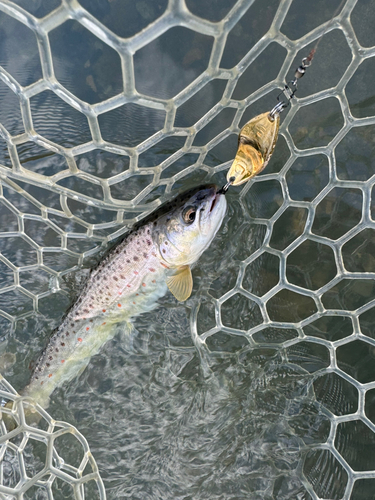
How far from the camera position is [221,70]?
1682 mm

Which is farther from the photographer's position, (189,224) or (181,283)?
(181,283)

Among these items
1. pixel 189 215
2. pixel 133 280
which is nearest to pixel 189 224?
pixel 189 215

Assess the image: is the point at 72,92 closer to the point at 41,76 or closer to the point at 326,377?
the point at 41,76

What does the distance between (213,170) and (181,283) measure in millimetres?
670

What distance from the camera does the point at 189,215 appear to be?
2072mm

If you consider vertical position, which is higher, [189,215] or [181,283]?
[189,215]

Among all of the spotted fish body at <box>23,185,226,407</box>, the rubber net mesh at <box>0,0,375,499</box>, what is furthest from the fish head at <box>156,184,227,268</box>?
the rubber net mesh at <box>0,0,375,499</box>

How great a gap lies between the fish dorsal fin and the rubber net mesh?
1.01 feet

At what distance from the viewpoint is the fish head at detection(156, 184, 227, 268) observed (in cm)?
203

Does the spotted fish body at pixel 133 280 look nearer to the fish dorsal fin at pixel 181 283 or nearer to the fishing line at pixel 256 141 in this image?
the fish dorsal fin at pixel 181 283

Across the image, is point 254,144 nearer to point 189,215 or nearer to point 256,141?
point 256,141

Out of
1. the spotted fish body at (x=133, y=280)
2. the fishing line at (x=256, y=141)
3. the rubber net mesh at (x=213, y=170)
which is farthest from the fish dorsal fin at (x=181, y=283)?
the fishing line at (x=256, y=141)

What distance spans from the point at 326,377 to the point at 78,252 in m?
1.77

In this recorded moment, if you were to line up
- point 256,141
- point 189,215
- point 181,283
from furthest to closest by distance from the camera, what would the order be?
point 181,283, point 189,215, point 256,141
